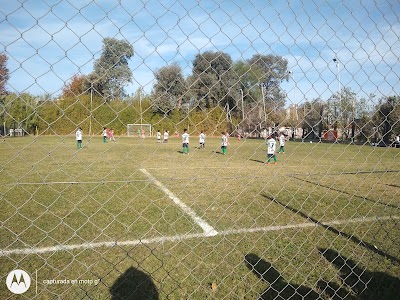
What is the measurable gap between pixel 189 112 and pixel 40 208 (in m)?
4.54

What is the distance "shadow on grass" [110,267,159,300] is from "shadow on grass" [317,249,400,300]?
162 cm

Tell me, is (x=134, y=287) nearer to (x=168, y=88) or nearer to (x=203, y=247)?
(x=203, y=247)

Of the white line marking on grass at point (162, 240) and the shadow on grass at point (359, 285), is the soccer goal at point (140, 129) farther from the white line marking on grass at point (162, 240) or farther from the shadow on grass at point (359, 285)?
the shadow on grass at point (359, 285)

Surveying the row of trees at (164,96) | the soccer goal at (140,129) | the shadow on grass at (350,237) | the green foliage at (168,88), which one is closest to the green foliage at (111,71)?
the row of trees at (164,96)

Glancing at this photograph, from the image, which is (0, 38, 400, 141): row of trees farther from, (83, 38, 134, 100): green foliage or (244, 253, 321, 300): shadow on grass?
(244, 253, 321, 300): shadow on grass

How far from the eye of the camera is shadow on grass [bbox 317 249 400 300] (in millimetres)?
2637

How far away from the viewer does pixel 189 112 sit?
197 cm

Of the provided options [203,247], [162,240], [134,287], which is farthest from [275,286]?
[162,240]

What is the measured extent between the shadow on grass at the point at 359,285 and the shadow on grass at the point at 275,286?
0.18 meters

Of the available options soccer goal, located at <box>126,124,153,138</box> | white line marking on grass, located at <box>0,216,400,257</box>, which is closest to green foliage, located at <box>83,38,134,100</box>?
soccer goal, located at <box>126,124,153,138</box>

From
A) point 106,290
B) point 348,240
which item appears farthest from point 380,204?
point 106,290

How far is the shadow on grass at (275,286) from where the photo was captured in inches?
104

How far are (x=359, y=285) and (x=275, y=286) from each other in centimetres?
82

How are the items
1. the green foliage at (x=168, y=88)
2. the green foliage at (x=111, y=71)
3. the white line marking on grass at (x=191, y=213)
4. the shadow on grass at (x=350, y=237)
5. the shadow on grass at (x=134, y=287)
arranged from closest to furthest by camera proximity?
the green foliage at (x=111, y=71) < the green foliage at (x=168, y=88) < the shadow on grass at (x=134, y=287) < the shadow on grass at (x=350, y=237) < the white line marking on grass at (x=191, y=213)
